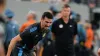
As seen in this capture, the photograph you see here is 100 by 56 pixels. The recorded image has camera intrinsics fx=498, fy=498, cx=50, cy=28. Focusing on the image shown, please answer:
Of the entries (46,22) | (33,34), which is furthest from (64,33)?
(46,22)

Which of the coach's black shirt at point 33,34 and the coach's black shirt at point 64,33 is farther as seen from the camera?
the coach's black shirt at point 64,33

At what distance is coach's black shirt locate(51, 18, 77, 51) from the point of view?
12.5 metres

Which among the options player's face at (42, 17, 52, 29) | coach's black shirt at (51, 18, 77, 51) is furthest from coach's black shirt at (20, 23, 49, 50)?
coach's black shirt at (51, 18, 77, 51)

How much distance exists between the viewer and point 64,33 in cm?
1254

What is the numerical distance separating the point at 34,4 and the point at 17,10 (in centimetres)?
126

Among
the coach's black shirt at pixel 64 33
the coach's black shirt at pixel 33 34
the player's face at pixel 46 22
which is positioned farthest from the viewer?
the coach's black shirt at pixel 64 33

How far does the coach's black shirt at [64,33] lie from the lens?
12.5 m

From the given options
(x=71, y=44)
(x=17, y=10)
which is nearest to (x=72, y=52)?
(x=71, y=44)

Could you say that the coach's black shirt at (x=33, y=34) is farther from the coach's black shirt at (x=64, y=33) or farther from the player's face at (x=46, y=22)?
the coach's black shirt at (x=64, y=33)

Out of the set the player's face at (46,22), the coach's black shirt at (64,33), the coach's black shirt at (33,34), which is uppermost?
the player's face at (46,22)

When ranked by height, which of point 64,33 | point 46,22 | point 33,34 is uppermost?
point 46,22

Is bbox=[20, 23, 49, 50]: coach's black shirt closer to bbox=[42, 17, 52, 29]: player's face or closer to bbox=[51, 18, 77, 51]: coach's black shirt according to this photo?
bbox=[42, 17, 52, 29]: player's face

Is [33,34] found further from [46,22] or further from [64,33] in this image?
[64,33]

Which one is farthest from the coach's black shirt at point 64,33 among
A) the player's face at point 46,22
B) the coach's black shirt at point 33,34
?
the player's face at point 46,22
